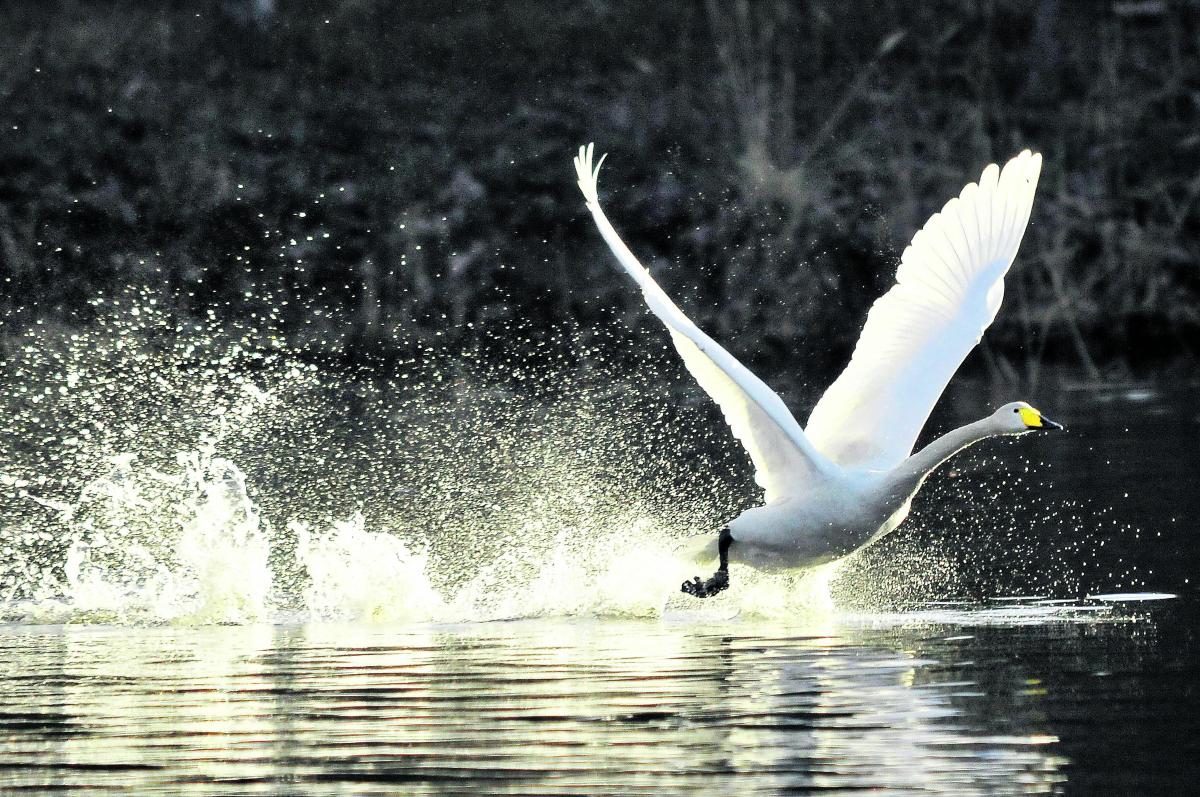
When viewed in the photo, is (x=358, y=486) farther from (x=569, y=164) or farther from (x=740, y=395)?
(x=569, y=164)

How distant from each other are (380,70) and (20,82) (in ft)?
16.7

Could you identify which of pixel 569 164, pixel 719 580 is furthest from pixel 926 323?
pixel 569 164

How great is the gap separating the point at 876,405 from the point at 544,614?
6.84 feet

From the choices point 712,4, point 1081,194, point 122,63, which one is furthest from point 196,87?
point 1081,194

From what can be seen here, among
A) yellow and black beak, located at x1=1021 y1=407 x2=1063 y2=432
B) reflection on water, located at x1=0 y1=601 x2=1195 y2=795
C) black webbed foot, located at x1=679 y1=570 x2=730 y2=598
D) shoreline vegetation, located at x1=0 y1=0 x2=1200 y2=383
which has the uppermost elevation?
shoreline vegetation, located at x1=0 y1=0 x2=1200 y2=383

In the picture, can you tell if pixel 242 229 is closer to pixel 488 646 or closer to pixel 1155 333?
pixel 1155 333

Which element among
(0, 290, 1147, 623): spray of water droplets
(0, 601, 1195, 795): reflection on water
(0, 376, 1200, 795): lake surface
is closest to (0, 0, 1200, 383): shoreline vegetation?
(0, 290, 1147, 623): spray of water droplets

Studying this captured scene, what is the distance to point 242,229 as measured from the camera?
3042 cm

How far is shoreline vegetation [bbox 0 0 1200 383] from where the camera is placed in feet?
92.0

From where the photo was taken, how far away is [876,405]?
13.0 m

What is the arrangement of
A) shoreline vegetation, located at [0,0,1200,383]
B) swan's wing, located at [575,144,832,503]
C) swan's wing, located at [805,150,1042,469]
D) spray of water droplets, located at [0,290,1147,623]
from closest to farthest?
swan's wing, located at [575,144,832,503], spray of water droplets, located at [0,290,1147,623], swan's wing, located at [805,150,1042,469], shoreline vegetation, located at [0,0,1200,383]

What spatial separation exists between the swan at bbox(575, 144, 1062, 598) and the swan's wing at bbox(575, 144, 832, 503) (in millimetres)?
10

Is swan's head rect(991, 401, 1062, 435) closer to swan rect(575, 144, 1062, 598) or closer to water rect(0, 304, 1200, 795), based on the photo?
swan rect(575, 144, 1062, 598)

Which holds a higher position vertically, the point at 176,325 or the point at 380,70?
the point at 380,70
